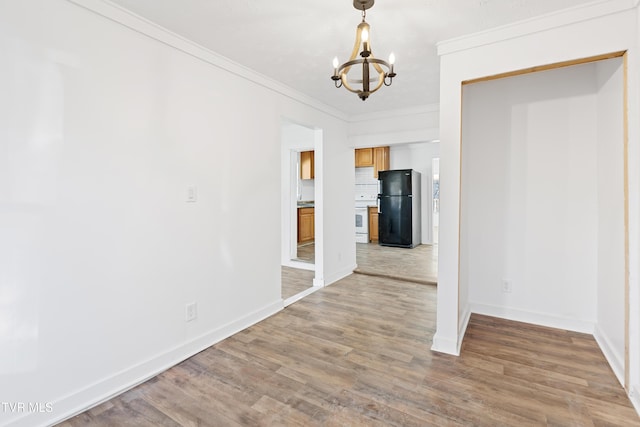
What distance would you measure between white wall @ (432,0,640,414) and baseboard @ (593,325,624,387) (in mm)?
217

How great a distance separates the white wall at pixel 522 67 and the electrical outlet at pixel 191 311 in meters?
1.86

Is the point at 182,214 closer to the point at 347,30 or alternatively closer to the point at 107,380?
the point at 107,380

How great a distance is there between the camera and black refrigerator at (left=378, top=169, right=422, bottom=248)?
6.68m

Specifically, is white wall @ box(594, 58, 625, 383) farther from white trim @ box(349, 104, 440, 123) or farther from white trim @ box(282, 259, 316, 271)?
white trim @ box(282, 259, 316, 271)

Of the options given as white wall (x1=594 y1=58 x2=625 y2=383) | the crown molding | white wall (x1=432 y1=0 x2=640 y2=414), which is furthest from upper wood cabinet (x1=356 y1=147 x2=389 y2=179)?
white wall (x1=432 y1=0 x2=640 y2=414)

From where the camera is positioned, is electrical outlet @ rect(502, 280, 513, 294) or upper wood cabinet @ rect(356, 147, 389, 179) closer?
electrical outlet @ rect(502, 280, 513, 294)

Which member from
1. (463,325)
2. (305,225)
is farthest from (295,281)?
(305,225)

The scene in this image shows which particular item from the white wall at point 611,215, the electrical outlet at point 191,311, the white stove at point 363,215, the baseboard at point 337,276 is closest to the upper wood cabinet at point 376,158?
the white stove at point 363,215

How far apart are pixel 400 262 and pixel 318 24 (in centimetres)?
412

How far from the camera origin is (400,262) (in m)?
5.33

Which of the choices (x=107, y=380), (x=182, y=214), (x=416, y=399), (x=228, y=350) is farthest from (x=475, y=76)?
(x=107, y=380)

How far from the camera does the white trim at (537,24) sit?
1.86 m

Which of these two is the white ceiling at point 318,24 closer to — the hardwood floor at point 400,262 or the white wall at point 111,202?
the white wall at point 111,202

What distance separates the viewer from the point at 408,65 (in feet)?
8.89
